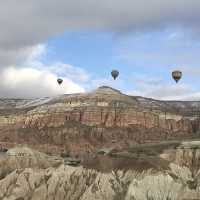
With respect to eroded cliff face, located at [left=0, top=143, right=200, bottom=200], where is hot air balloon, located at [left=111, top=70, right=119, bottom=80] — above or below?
above

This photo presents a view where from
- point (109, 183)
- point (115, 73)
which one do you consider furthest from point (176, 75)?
point (109, 183)

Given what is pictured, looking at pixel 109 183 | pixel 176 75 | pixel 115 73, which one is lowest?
pixel 109 183

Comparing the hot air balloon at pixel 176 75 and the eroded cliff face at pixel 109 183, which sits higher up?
the hot air balloon at pixel 176 75

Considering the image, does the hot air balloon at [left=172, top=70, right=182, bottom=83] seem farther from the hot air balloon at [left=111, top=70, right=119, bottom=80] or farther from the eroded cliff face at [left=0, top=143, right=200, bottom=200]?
Answer: the hot air balloon at [left=111, top=70, right=119, bottom=80]

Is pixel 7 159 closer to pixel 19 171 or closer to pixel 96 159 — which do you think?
pixel 19 171

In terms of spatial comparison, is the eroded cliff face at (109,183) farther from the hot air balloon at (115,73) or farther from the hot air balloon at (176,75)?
the hot air balloon at (115,73)

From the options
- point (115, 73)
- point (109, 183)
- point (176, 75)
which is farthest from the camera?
point (115, 73)

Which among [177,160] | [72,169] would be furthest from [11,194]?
[177,160]

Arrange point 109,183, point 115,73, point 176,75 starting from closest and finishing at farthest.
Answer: point 109,183 < point 176,75 < point 115,73

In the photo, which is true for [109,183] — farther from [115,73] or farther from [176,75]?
[115,73]

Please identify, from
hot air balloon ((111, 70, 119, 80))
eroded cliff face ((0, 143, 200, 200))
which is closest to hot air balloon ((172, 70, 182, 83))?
eroded cliff face ((0, 143, 200, 200))

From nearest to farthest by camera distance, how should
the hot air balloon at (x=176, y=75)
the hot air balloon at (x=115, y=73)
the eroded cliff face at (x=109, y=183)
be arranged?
the eroded cliff face at (x=109, y=183) → the hot air balloon at (x=176, y=75) → the hot air balloon at (x=115, y=73)

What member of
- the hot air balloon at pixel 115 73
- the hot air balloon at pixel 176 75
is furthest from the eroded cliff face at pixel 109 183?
the hot air balloon at pixel 115 73
